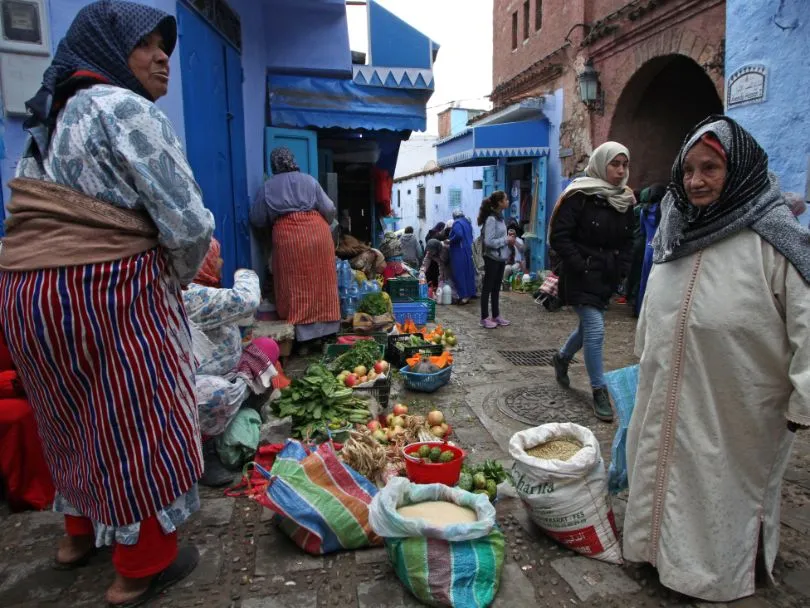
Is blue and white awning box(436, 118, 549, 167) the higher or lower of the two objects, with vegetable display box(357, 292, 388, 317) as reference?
higher

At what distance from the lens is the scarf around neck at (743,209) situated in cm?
188

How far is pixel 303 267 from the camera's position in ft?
18.0

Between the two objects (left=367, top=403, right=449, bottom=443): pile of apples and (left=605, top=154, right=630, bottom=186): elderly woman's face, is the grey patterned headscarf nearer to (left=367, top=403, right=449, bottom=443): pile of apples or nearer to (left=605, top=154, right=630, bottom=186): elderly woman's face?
(left=367, top=403, right=449, bottom=443): pile of apples

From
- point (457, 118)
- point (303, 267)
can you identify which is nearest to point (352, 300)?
point (303, 267)

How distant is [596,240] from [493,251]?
3617mm

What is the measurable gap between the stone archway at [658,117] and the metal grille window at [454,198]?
1011cm

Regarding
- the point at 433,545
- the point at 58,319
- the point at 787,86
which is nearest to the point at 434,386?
the point at 433,545

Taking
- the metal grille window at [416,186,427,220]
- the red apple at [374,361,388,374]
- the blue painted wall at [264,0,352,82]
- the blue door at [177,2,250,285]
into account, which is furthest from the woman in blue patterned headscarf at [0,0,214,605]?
the metal grille window at [416,186,427,220]

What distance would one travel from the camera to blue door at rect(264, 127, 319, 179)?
6.53 meters

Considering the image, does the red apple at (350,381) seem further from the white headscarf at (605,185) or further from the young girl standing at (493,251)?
the young girl standing at (493,251)

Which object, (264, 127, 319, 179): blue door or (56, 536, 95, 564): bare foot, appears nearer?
(56, 536, 95, 564): bare foot

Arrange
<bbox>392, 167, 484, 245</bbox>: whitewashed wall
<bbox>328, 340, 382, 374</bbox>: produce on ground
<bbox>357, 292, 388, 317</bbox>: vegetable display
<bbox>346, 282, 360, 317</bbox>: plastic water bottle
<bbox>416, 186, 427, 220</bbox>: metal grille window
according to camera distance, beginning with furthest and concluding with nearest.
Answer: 1. <bbox>416, 186, 427, 220</bbox>: metal grille window
2. <bbox>392, 167, 484, 245</bbox>: whitewashed wall
3. <bbox>346, 282, 360, 317</bbox>: plastic water bottle
4. <bbox>357, 292, 388, 317</bbox>: vegetable display
5. <bbox>328, 340, 382, 374</bbox>: produce on ground

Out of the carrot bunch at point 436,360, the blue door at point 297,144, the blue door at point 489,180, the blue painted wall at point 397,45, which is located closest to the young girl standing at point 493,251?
the blue painted wall at point 397,45

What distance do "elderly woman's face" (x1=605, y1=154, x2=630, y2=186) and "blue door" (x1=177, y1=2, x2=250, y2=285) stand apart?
3.00m
